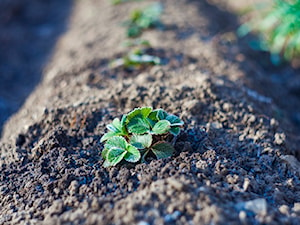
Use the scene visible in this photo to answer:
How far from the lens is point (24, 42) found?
549 cm

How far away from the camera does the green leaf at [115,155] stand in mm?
2055

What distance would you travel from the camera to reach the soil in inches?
67.7

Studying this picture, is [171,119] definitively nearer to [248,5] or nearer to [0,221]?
[0,221]

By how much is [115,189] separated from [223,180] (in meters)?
0.58

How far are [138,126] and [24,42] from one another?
3.97 m

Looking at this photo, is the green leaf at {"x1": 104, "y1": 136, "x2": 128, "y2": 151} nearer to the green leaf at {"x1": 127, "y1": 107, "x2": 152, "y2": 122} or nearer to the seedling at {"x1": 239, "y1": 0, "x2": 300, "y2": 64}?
the green leaf at {"x1": 127, "y1": 107, "x2": 152, "y2": 122}

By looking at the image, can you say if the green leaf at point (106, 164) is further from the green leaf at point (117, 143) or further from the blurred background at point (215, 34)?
the blurred background at point (215, 34)

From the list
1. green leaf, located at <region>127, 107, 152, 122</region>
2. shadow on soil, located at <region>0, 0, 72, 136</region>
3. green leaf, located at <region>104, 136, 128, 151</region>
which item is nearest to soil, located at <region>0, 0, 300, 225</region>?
green leaf, located at <region>104, 136, 128, 151</region>

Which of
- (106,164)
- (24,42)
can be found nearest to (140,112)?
(106,164)

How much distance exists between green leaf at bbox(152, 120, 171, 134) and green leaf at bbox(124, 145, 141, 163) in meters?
0.15

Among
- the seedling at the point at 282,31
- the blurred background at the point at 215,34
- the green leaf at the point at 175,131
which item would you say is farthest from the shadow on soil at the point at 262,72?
the green leaf at the point at 175,131

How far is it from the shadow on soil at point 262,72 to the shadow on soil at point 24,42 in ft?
7.09

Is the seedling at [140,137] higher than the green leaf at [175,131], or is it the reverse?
the seedling at [140,137]

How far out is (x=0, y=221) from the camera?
193 centimetres
